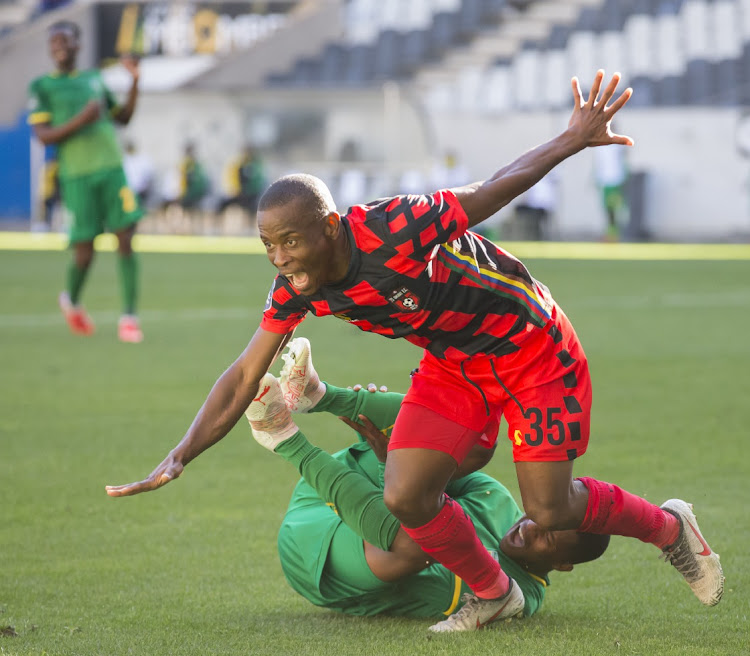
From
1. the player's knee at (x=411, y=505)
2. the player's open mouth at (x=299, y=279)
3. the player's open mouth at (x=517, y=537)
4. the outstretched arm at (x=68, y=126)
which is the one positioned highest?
the outstretched arm at (x=68, y=126)

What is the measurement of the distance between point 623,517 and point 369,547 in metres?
0.80

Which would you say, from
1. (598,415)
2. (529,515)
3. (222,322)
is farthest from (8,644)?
(222,322)

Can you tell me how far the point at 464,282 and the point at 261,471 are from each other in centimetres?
248

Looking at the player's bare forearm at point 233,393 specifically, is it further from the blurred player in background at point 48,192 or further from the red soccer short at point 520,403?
the blurred player in background at point 48,192

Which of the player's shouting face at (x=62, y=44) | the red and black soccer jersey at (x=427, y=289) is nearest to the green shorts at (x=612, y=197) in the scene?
the player's shouting face at (x=62, y=44)

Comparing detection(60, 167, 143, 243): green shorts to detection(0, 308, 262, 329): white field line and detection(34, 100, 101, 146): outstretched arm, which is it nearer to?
detection(34, 100, 101, 146): outstretched arm

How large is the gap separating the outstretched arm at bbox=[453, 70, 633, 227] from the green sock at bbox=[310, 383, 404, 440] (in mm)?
1025

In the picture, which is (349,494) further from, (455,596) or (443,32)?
(443,32)

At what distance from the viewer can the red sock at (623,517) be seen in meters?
3.91

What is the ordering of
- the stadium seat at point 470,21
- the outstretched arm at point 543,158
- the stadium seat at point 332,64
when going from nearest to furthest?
the outstretched arm at point 543,158 < the stadium seat at point 470,21 < the stadium seat at point 332,64

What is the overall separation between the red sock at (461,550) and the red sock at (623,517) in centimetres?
31

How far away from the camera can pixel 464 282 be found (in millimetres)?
3834

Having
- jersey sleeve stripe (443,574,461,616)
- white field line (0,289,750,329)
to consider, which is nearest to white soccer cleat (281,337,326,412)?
jersey sleeve stripe (443,574,461,616)

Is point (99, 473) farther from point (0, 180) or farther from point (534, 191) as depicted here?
point (0, 180)
